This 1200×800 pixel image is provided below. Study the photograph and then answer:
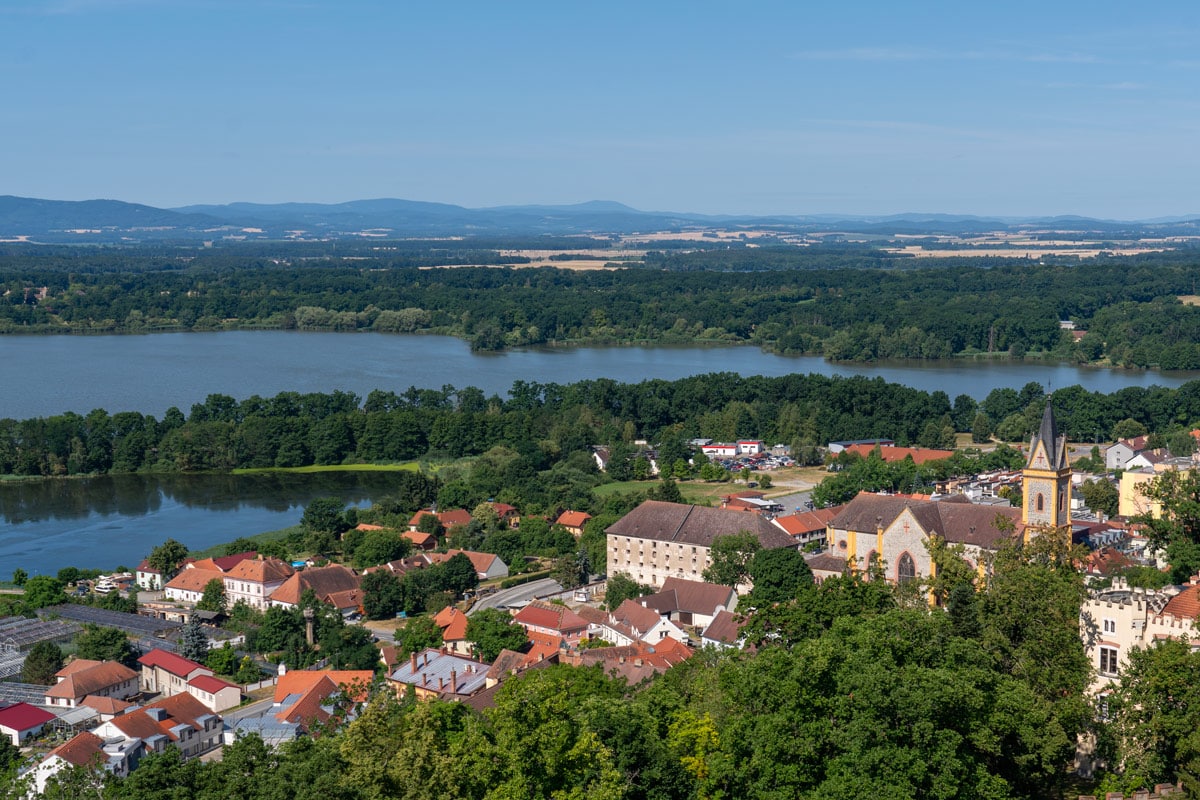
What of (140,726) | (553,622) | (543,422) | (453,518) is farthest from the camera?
(543,422)

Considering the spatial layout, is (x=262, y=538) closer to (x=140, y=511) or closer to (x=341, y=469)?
(x=140, y=511)

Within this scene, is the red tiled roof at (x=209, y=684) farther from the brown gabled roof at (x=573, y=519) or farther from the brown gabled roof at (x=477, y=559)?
the brown gabled roof at (x=573, y=519)

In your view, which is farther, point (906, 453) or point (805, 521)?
point (906, 453)

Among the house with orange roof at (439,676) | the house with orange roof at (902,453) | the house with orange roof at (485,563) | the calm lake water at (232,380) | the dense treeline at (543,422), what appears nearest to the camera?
the house with orange roof at (439,676)

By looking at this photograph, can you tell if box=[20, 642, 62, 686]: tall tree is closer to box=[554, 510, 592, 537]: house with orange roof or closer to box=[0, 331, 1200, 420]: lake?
box=[554, 510, 592, 537]: house with orange roof

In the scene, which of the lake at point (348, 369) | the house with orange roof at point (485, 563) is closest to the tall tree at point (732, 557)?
the house with orange roof at point (485, 563)

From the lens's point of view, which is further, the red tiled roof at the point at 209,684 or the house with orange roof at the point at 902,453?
the house with orange roof at the point at 902,453

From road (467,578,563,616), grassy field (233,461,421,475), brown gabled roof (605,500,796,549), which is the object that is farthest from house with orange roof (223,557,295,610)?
grassy field (233,461,421,475)

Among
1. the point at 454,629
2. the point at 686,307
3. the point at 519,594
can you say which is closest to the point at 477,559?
the point at 519,594
